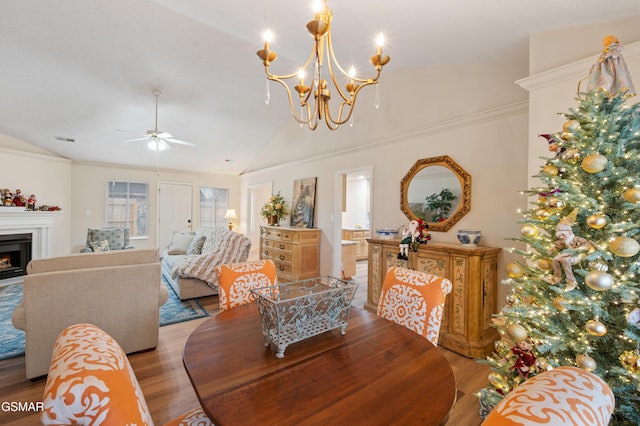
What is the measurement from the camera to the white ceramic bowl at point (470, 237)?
2.77 metres

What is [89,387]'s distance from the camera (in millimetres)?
571

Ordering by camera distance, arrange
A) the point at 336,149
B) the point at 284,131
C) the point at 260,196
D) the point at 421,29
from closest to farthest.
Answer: the point at 421,29
the point at 336,149
the point at 284,131
the point at 260,196

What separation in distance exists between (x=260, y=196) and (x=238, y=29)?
5.56 metres

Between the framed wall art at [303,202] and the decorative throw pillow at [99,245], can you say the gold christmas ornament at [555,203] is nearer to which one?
the framed wall art at [303,202]

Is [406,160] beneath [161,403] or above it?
above

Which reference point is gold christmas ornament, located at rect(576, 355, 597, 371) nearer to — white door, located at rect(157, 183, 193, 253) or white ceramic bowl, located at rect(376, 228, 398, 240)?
white ceramic bowl, located at rect(376, 228, 398, 240)

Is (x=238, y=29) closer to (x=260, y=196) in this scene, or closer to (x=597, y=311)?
(x=597, y=311)

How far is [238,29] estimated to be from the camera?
2.81m

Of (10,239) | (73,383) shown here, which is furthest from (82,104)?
(73,383)

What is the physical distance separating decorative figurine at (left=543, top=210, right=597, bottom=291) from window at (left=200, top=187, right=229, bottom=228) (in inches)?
309

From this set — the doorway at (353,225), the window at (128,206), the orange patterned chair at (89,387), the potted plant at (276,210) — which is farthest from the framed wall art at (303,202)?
the orange patterned chair at (89,387)

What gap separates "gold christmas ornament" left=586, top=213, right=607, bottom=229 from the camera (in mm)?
1174

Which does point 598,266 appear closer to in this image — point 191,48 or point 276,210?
point 191,48

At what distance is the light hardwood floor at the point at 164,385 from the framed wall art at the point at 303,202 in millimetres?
3042
